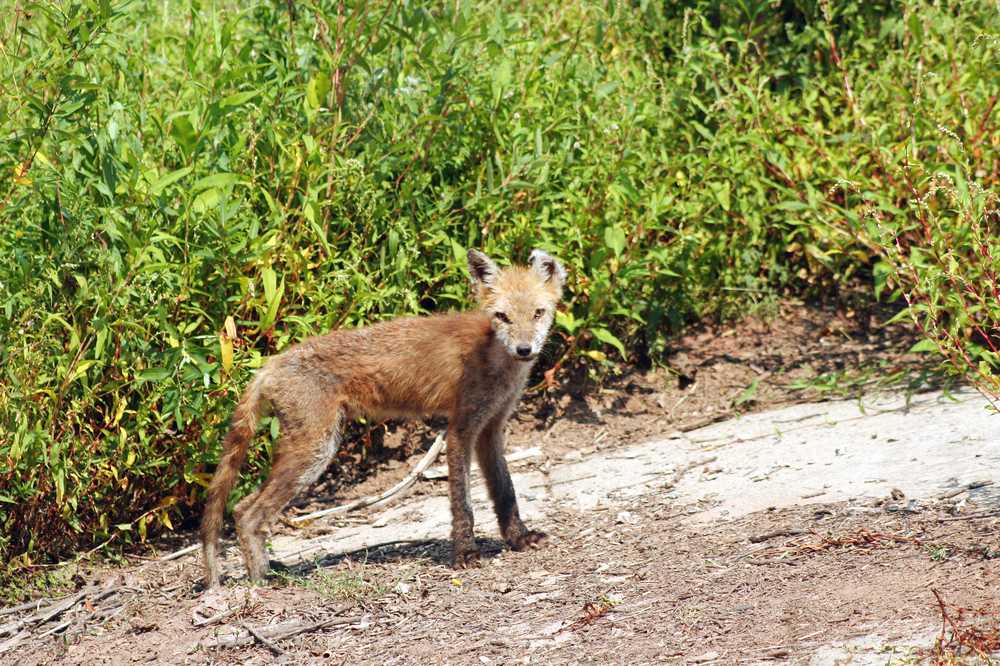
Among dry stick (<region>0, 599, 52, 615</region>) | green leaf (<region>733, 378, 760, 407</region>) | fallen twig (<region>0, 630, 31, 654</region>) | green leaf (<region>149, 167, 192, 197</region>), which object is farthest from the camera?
green leaf (<region>733, 378, 760, 407</region>)

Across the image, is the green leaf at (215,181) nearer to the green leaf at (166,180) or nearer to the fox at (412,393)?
the green leaf at (166,180)

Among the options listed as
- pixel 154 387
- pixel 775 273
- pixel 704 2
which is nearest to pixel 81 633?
pixel 154 387

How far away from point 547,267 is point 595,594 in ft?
7.08

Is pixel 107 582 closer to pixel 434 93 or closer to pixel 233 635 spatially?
pixel 233 635

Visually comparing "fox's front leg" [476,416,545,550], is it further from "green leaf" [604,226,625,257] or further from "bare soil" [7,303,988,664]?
"green leaf" [604,226,625,257]

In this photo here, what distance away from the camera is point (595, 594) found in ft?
19.2

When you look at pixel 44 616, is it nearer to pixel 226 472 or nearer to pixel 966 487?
pixel 226 472

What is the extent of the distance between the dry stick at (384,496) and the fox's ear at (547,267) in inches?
72.0

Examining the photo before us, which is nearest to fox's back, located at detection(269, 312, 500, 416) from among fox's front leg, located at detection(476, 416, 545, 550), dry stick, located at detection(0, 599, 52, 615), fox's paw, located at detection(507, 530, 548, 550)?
fox's front leg, located at detection(476, 416, 545, 550)

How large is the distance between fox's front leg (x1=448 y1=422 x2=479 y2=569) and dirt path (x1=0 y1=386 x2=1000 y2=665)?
15 cm

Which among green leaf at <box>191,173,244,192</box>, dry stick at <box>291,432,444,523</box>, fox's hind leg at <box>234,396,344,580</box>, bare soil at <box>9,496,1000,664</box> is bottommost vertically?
bare soil at <box>9,496,1000,664</box>

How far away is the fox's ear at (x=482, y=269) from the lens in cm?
705

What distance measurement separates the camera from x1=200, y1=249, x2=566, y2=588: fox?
21.9 ft

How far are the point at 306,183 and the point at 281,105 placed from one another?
545 millimetres
